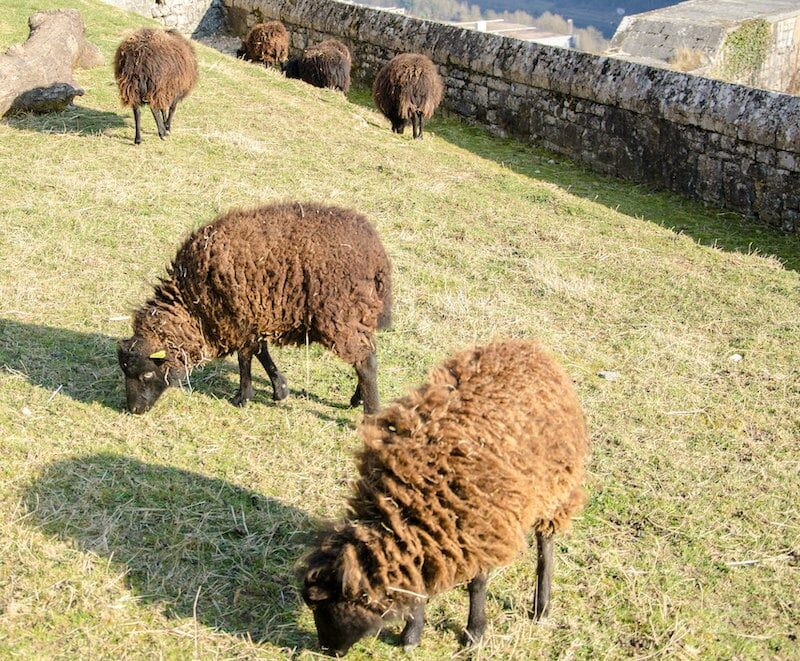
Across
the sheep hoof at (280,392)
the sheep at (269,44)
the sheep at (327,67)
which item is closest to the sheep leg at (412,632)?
the sheep hoof at (280,392)

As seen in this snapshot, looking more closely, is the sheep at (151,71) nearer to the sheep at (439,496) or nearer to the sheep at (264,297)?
the sheep at (264,297)

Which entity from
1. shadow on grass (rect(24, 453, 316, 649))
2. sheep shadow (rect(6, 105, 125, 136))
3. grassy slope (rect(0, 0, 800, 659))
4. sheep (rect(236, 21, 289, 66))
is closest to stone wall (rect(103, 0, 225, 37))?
sheep (rect(236, 21, 289, 66))

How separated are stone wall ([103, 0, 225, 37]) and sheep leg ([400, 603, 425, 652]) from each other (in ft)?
58.0

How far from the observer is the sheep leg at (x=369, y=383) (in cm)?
531

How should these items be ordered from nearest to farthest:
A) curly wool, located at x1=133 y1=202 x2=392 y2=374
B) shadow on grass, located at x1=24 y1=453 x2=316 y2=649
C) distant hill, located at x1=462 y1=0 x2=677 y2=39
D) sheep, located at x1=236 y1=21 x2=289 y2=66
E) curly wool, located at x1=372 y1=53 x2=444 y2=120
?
shadow on grass, located at x1=24 y1=453 x2=316 y2=649 → curly wool, located at x1=133 y1=202 x2=392 y2=374 → curly wool, located at x1=372 y1=53 x2=444 y2=120 → sheep, located at x1=236 y1=21 x2=289 y2=66 → distant hill, located at x1=462 y1=0 x2=677 y2=39

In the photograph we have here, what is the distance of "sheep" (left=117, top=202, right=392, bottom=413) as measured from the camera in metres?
5.10

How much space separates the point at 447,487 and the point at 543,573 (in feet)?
3.08

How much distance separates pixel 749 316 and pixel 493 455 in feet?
15.4

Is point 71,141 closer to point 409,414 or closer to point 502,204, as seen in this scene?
point 502,204

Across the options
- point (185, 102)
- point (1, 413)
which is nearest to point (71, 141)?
point (185, 102)

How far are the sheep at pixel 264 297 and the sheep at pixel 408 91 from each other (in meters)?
7.40

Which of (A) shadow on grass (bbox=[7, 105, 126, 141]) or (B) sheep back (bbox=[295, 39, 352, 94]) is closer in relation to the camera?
(A) shadow on grass (bbox=[7, 105, 126, 141])

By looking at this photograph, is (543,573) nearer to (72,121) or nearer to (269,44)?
(72,121)

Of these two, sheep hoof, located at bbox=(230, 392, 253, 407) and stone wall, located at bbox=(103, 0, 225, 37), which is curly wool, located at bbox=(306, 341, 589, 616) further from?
stone wall, located at bbox=(103, 0, 225, 37)
